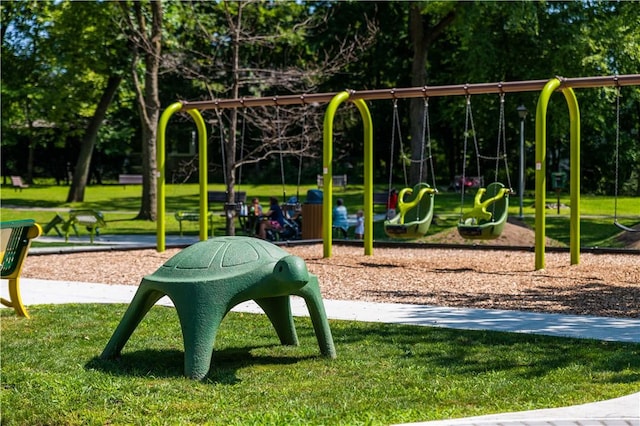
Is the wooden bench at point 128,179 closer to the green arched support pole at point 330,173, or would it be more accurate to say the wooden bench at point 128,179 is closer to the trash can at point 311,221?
the trash can at point 311,221

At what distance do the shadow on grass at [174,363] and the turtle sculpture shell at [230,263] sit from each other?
2.31 ft

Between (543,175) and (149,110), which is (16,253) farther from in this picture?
(149,110)

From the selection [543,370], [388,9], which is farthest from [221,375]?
[388,9]

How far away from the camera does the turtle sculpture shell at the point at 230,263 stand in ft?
24.2

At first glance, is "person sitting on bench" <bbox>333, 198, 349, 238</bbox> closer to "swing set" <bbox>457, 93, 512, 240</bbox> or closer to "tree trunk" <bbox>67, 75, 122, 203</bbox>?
"swing set" <bbox>457, 93, 512, 240</bbox>

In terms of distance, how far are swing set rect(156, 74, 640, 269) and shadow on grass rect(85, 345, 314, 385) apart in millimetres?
7377

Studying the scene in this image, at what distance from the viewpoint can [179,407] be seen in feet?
21.0

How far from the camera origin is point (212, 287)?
734cm

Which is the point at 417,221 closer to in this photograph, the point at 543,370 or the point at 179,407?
the point at 543,370

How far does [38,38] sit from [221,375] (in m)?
28.7

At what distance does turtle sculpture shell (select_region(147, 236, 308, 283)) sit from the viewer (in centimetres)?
737

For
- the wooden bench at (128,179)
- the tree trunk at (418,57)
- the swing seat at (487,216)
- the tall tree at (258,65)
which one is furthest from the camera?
the wooden bench at (128,179)

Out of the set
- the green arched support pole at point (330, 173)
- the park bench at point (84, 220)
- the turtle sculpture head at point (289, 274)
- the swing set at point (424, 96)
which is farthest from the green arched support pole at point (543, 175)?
the park bench at point (84, 220)

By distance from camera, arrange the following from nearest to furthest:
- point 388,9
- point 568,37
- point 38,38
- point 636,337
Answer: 1. point 636,337
2. point 568,37
3. point 38,38
4. point 388,9
